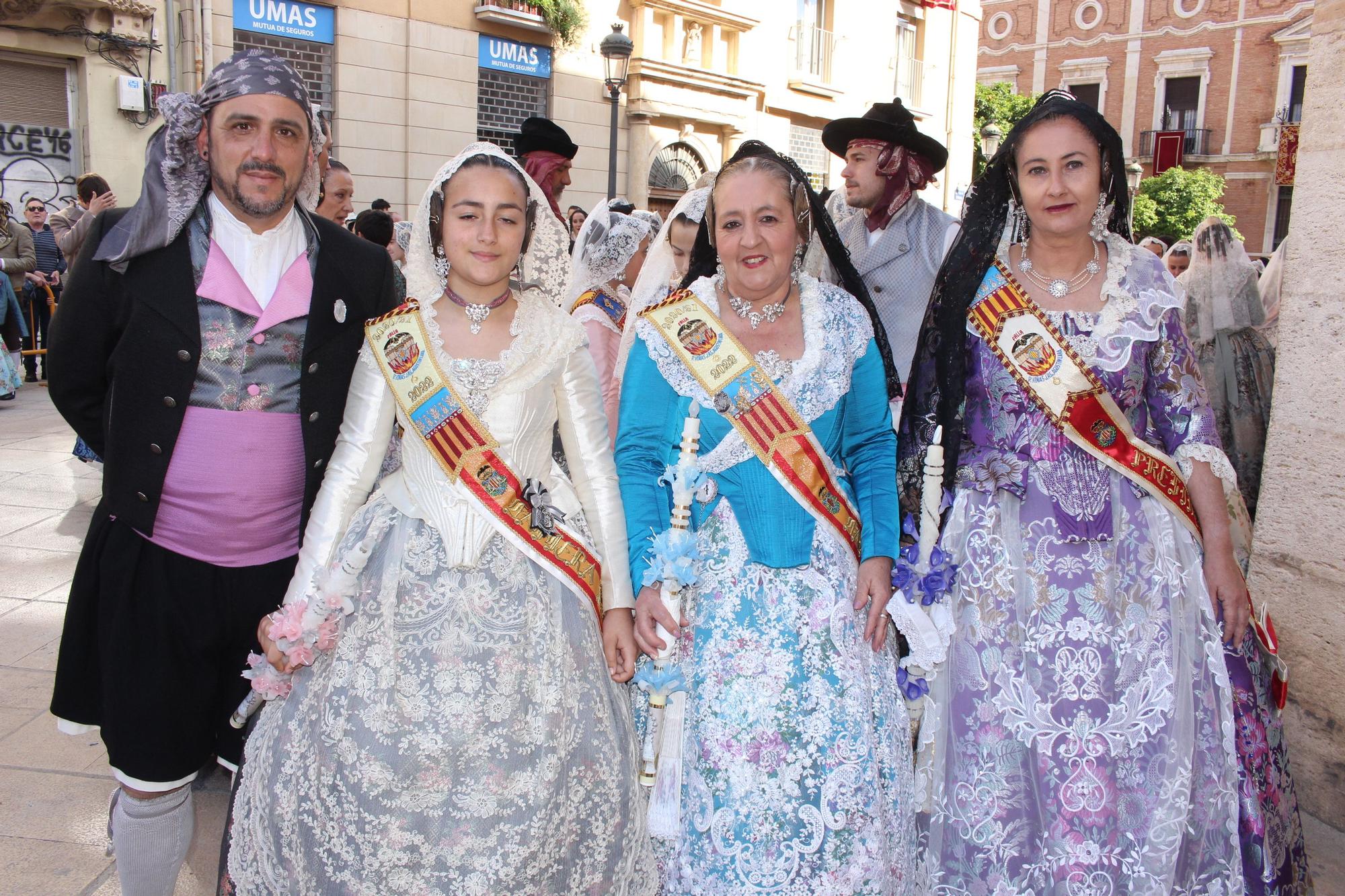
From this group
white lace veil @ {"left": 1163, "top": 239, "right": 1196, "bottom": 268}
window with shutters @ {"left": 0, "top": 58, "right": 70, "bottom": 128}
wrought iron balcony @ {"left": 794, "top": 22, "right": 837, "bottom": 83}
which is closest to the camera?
white lace veil @ {"left": 1163, "top": 239, "right": 1196, "bottom": 268}

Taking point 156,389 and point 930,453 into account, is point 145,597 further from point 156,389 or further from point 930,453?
point 930,453

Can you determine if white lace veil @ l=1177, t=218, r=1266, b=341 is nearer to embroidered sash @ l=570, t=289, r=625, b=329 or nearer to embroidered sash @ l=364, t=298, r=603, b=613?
embroidered sash @ l=570, t=289, r=625, b=329

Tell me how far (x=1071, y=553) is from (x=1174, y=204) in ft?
104

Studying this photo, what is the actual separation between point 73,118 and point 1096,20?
34201 millimetres

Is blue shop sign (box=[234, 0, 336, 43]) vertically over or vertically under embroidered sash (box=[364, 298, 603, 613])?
over

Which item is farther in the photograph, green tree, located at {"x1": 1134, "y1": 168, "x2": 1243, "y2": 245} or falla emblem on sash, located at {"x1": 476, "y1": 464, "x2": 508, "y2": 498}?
green tree, located at {"x1": 1134, "y1": 168, "x2": 1243, "y2": 245}

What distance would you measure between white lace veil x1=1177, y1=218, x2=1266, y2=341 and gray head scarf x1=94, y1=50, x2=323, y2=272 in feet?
16.2

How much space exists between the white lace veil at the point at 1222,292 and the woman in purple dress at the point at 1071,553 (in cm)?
333

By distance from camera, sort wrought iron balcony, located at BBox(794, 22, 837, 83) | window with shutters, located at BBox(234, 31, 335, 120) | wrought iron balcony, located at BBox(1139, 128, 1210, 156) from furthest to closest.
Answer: wrought iron balcony, located at BBox(1139, 128, 1210, 156)
wrought iron balcony, located at BBox(794, 22, 837, 83)
window with shutters, located at BBox(234, 31, 335, 120)

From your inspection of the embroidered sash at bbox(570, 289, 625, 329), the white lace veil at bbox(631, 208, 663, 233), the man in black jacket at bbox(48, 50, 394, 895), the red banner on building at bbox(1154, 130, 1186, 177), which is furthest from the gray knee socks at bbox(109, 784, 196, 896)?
the red banner on building at bbox(1154, 130, 1186, 177)

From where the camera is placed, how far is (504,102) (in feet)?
48.7

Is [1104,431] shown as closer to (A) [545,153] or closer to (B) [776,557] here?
(B) [776,557]

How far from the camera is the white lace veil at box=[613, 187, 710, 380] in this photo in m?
Answer: 3.65

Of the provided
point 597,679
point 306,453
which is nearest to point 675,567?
point 597,679
